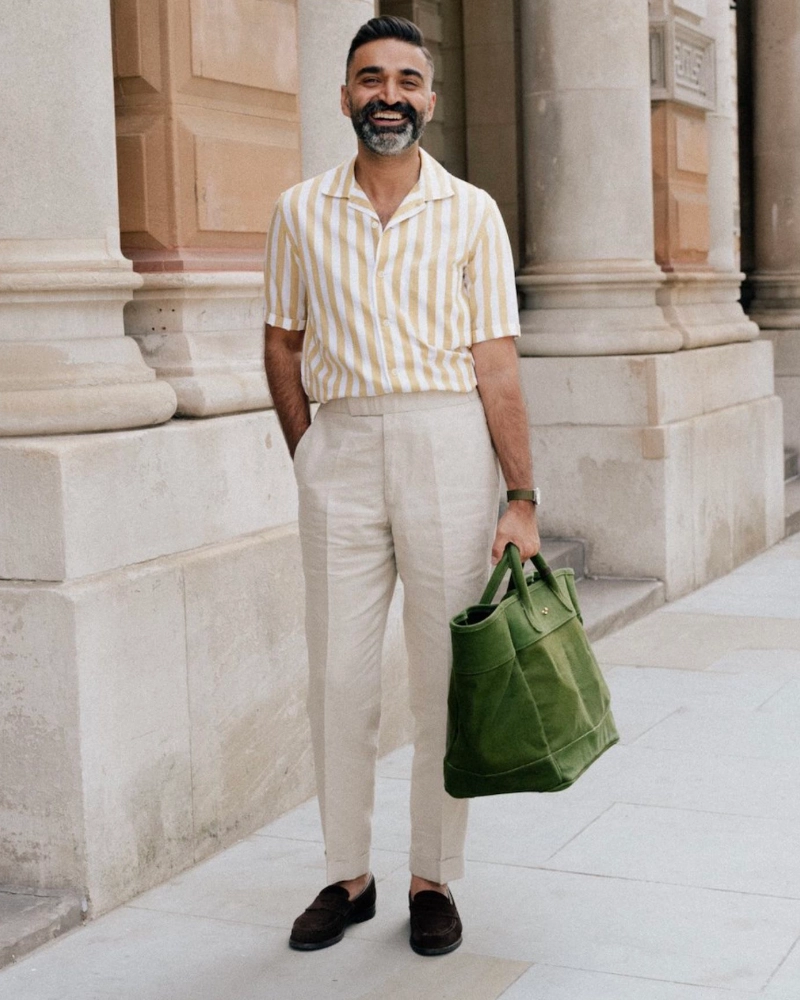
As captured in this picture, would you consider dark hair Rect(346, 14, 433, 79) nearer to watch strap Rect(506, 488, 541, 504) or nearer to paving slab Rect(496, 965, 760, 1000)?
watch strap Rect(506, 488, 541, 504)

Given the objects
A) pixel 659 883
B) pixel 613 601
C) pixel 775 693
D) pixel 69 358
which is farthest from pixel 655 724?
pixel 69 358

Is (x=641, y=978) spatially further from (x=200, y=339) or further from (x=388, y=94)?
(x=200, y=339)

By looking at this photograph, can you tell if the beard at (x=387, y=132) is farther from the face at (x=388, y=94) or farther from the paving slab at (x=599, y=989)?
the paving slab at (x=599, y=989)

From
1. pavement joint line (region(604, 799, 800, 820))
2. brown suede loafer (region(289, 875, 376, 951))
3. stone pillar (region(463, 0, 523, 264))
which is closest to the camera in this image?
brown suede loafer (region(289, 875, 376, 951))

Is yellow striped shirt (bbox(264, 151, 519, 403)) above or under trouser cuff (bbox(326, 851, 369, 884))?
above

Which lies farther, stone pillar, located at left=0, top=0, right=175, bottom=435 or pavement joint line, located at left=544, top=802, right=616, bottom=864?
pavement joint line, located at left=544, top=802, right=616, bottom=864

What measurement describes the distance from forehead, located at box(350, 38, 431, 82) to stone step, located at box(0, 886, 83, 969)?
2.14 meters

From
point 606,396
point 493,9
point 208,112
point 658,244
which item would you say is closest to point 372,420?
point 208,112

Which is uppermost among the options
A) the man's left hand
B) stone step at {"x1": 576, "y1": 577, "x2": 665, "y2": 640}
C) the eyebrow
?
the eyebrow

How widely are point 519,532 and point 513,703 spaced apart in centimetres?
40

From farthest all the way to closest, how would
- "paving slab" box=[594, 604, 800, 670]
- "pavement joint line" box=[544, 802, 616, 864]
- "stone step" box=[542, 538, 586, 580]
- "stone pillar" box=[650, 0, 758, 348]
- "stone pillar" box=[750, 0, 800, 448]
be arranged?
"stone pillar" box=[750, 0, 800, 448], "stone pillar" box=[650, 0, 758, 348], "stone step" box=[542, 538, 586, 580], "paving slab" box=[594, 604, 800, 670], "pavement joint line" box=[544, 802, 616, 864]

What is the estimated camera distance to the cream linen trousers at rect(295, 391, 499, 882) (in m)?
3.85

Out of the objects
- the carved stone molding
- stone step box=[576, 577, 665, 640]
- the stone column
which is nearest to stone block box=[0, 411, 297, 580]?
stone step box=[576, 577, 665, 640]

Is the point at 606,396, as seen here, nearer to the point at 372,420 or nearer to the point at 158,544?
the point at 158,544
